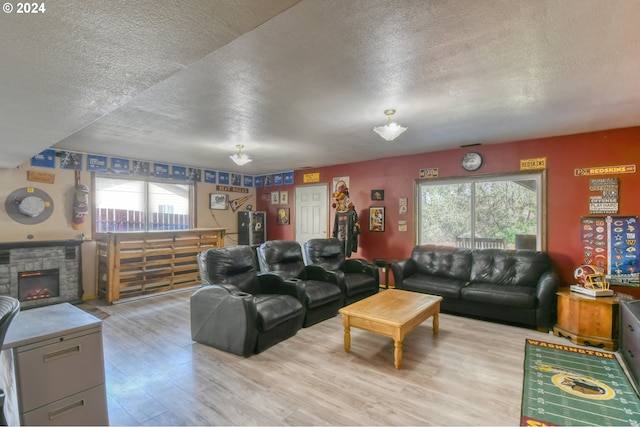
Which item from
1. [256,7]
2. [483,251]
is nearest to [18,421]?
[256,7]

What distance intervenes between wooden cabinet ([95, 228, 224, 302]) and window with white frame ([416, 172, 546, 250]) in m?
4.38

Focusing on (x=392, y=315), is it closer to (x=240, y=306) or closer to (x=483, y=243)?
(x=240, y=306)

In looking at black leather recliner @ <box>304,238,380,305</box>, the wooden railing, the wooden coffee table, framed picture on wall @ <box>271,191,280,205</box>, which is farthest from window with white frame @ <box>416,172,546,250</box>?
framed picture on wall @ <box>271,191,280,205</box>

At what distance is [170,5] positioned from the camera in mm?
1022

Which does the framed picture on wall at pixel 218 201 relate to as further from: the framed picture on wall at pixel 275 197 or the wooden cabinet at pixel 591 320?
the wooden cabinet at pixel 591 320

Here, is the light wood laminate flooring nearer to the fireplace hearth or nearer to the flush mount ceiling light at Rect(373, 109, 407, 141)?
the fireplace hearth

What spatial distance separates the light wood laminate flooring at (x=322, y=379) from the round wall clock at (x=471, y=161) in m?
2.45

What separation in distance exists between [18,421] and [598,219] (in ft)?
18.8

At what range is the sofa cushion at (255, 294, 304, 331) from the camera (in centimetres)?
303

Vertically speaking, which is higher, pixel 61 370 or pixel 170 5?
pixel 170 5

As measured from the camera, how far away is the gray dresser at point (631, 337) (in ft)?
7.87

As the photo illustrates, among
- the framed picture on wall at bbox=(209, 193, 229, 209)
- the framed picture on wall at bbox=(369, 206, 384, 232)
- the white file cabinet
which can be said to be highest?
the framed picture on wall at bbox=(209, 193, 229, 209)

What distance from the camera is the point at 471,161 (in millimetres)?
4852

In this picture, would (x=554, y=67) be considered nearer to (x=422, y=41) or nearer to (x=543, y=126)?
(x=422, y=41)
